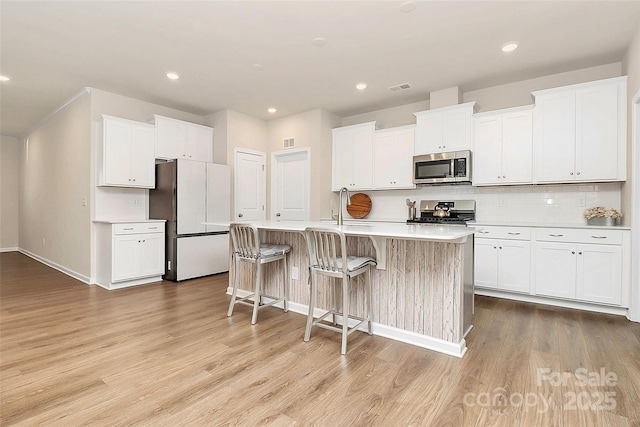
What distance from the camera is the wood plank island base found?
2.36 metres

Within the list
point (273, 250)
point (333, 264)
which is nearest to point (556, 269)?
point (333, 264)

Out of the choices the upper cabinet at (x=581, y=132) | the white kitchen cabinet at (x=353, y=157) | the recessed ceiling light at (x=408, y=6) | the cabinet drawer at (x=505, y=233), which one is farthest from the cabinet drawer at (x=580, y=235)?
the recessed ceiling light at (x=408, y=6)

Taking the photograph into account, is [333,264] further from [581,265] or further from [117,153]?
[117,153]

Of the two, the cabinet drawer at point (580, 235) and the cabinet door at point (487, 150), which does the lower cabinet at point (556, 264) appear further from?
the cabinet door at point (487, 150)

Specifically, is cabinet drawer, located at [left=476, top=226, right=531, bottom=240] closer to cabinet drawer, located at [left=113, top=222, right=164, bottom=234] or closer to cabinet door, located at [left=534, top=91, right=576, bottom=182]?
cabinet door, located at [left=534, top=91, right=576, bottom=182]

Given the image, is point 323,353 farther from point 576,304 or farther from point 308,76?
point 308,76

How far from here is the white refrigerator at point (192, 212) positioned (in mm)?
4613

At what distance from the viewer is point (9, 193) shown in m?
7.62

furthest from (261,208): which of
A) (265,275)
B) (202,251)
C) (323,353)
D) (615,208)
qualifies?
(615,208)

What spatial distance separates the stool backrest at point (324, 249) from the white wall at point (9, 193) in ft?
29.5

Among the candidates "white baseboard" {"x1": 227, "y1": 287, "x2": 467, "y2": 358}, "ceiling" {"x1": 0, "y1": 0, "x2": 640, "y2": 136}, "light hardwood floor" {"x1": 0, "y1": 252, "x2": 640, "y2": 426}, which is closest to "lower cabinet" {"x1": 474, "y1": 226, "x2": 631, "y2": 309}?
"light hardwood floor" {"x1": 0, "y1": 252, "x2": 640, "y2": 426}

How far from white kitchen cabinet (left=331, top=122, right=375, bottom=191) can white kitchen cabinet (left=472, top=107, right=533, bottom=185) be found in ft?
5.23

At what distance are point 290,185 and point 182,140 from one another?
1.98 meters

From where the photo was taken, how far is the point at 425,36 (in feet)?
10.0
